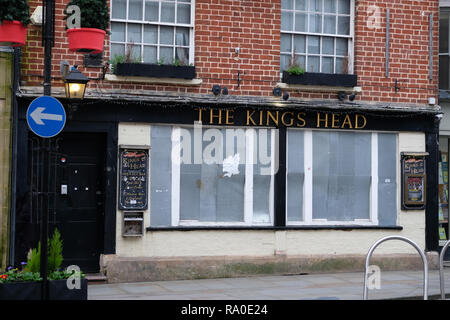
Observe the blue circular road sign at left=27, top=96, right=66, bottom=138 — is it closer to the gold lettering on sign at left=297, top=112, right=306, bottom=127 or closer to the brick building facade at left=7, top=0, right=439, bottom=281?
the brick building facade at left=7, top=0, right=439, bottom=281

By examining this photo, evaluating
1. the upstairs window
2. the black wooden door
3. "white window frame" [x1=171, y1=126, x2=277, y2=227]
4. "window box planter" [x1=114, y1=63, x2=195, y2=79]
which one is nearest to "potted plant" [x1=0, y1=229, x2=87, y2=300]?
the black wooden door

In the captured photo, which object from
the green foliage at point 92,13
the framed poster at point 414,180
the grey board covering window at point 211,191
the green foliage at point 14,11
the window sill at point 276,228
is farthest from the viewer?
the framed poster at point 414,180

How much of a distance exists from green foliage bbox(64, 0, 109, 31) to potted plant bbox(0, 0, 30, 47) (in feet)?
2.83

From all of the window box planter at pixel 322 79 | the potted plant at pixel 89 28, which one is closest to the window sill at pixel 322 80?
the window box planter at pixel 322 79

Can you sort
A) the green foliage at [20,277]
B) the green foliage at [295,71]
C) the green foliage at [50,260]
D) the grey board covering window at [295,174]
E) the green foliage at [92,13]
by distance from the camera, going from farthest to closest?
Answer: the grey board covering window at [295,174] < the green foliage at [295,71] < the green foliage at [92,13] < the green foliage at [50,260] < the green foliage at [20,277]

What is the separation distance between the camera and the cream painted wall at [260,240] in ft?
45.2

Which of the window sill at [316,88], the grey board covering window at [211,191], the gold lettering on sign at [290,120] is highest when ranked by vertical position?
the window sill at [316,88]

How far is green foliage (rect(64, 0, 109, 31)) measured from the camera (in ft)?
38.9

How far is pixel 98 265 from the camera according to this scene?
13.9 metres

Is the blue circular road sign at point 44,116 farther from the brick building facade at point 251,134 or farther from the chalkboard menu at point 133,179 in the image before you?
the chalkboard menu at point 133,179

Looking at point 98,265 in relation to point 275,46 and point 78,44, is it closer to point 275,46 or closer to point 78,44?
point 78,44

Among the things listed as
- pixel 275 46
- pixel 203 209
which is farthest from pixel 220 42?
pixel 203 209

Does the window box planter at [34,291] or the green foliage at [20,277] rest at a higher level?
→ the green foliage at [20,277]

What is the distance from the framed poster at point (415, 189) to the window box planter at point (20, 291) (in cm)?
779
